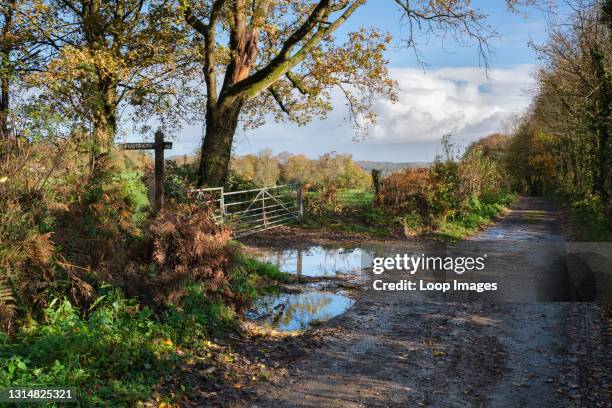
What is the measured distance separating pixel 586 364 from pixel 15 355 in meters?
6.33

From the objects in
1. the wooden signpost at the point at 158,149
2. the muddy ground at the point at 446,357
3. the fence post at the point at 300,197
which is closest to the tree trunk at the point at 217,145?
the fence post at the point at 300,197

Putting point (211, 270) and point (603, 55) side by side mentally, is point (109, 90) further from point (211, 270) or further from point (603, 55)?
point (603, 55)

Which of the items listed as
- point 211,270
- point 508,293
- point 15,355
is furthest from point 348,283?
A: point 15,355

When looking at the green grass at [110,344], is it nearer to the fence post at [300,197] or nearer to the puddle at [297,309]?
the puddle at [297,309]

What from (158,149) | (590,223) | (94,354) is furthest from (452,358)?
(590,223)

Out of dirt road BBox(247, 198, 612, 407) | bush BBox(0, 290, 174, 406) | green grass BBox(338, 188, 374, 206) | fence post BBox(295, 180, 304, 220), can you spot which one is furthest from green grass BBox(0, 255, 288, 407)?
green grass BBox(338, 188, 374, 206)

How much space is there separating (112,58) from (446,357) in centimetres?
1387

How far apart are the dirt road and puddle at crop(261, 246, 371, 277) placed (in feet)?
8.16

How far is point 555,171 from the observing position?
171ft

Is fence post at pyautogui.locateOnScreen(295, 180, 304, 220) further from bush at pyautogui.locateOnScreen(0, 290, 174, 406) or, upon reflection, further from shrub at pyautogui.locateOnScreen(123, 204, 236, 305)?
bush at pyautogui.locateOnScreen(0, 290, 174, 406)

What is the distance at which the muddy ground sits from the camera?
5.28 meters

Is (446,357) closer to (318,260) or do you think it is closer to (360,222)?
(318,260)

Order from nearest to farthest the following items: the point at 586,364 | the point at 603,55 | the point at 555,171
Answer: the point at 586,364 → the point at 603,55 → the point at 555,171

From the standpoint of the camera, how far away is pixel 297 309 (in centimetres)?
874
